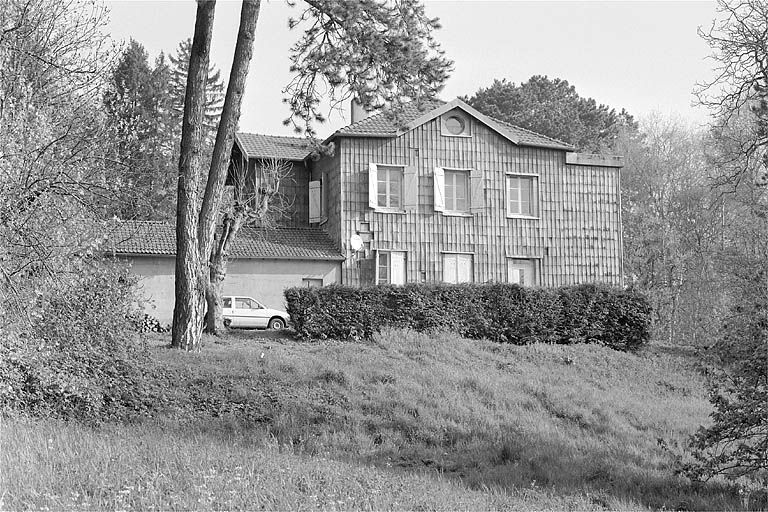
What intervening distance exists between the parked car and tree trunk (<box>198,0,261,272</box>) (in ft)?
32.5

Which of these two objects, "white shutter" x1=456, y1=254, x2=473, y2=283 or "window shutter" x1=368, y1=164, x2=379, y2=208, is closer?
"window shutter" x1=368, y1=164, x2=379, y2=208

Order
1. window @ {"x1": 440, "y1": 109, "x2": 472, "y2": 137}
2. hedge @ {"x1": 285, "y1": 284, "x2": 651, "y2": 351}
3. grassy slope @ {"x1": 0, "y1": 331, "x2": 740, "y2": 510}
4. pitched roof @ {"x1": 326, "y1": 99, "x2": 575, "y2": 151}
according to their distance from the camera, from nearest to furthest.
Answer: grassy slope @ {"x1": 0, "y1": 331, "x2": 740, "y2": 510} → hedge @ {"x1": 285, "y1": 284, "x2": 651, "y2": 351} → pitched roof @ {"x1": 326, "y1": 99, "x2": 575, "y2": 151} → window @ {"x1": 440, "y1": 109, "x2": 472, "y2": 137}

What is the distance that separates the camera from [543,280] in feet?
107

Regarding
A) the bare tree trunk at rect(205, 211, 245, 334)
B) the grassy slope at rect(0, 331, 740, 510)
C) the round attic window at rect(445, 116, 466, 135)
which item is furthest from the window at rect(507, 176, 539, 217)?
the bare tree trunk at rect(205, 211, 245, 334)

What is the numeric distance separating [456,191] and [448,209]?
721mm

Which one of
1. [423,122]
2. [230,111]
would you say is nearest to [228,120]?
[230,111]

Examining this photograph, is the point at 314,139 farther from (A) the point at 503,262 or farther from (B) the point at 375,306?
(A) the point at 503,262

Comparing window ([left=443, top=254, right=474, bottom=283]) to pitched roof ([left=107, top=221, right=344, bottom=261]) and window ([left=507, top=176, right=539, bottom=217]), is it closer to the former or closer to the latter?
window ([left=507, top=176, right=539, bottom=217])

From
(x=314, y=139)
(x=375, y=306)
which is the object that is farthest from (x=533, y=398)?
(x=314, y=139)

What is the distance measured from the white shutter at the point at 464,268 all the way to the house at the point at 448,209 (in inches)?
1.4

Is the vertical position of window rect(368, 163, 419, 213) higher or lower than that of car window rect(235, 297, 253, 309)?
higher

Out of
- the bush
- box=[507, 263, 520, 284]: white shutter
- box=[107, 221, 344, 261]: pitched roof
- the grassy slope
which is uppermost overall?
box=[107, 221, 344, 261]: pitched roof

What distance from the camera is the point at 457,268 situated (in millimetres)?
31969

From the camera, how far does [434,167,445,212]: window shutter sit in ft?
104
